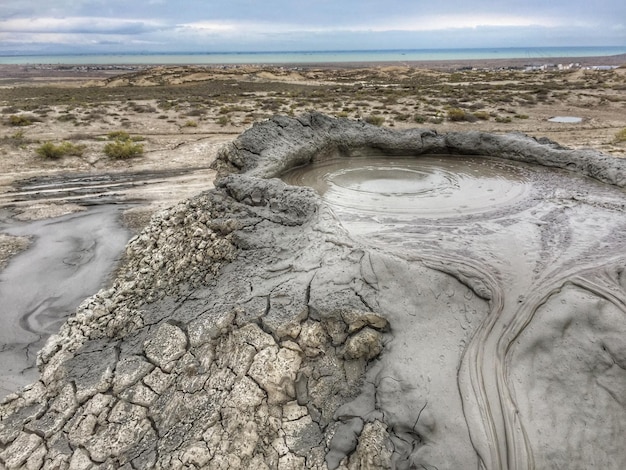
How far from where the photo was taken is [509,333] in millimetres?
2969

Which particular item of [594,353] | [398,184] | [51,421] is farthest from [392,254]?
[51,421]

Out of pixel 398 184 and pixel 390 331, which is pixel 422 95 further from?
pixel 390 331

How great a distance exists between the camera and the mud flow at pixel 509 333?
2.55 meters

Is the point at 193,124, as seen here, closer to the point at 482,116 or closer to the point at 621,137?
the point at 482,116

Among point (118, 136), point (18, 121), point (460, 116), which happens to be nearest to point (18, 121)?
point (18, 121)

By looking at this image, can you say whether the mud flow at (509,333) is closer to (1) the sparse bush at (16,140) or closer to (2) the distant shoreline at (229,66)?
(1) the sparse bush at (16,140)

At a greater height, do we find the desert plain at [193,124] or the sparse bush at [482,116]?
the sparse bush at [482,116]

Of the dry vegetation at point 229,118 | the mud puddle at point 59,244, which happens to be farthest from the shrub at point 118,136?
the mud puddle at point 59,244

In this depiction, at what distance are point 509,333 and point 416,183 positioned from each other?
319 cm

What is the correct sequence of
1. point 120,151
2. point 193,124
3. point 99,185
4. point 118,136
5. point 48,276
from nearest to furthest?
point 48,276 < point 99,185 < point 120,151 < point 118,136 < point 193,124

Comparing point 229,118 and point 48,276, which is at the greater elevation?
point 229,118

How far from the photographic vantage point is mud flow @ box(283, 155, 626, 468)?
2.55 meters

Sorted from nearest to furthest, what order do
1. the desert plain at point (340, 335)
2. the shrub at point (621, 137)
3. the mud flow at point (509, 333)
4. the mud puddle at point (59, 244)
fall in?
the mud flow at point (509, 333) → the desert plain at point (340, 335) → the mud puddle at point (59, 244) → the shrub at point (621, 137)

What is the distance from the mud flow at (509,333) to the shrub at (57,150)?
33.9 feet
